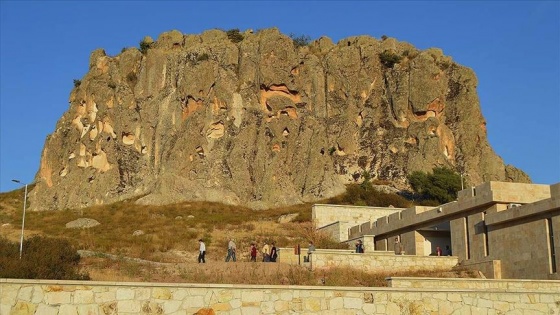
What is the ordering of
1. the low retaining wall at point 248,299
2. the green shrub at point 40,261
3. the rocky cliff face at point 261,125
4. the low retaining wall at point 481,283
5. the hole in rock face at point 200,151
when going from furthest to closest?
the hole in rock face at point 200,151, the rocky cliff face at point 261,125, the low retaining wall at point 481,283, the green shrub at point 40,261, the low retaining wall at point 248,299

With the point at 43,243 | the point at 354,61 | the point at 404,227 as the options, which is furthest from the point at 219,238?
the point at 354,61

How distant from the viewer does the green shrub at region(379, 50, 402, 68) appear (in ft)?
242

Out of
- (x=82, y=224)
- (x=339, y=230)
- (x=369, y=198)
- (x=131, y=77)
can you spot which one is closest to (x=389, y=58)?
(x=369, y=198)

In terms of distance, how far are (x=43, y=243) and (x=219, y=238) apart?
14327mm

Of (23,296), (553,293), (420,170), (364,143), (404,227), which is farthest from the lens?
(364,143)

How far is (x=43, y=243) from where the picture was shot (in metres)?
27.9

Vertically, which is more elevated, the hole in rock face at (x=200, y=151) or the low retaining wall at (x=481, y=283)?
the hole in rock face at (x=200, y=151)

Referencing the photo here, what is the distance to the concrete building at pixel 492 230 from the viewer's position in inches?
1050

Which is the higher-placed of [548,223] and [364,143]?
[364,143]

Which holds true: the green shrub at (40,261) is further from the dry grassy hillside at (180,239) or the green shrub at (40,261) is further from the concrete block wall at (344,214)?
the concrete block wall at (344,214)

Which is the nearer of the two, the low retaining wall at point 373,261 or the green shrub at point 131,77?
the low retaining wall at point 373,261

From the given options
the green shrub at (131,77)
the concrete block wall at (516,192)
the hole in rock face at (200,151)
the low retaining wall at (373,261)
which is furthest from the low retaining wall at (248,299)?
the green shrub at (131,77)

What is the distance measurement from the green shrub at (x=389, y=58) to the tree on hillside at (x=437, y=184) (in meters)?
16.3

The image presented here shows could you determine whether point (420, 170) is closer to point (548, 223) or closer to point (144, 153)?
point (144, 153)
